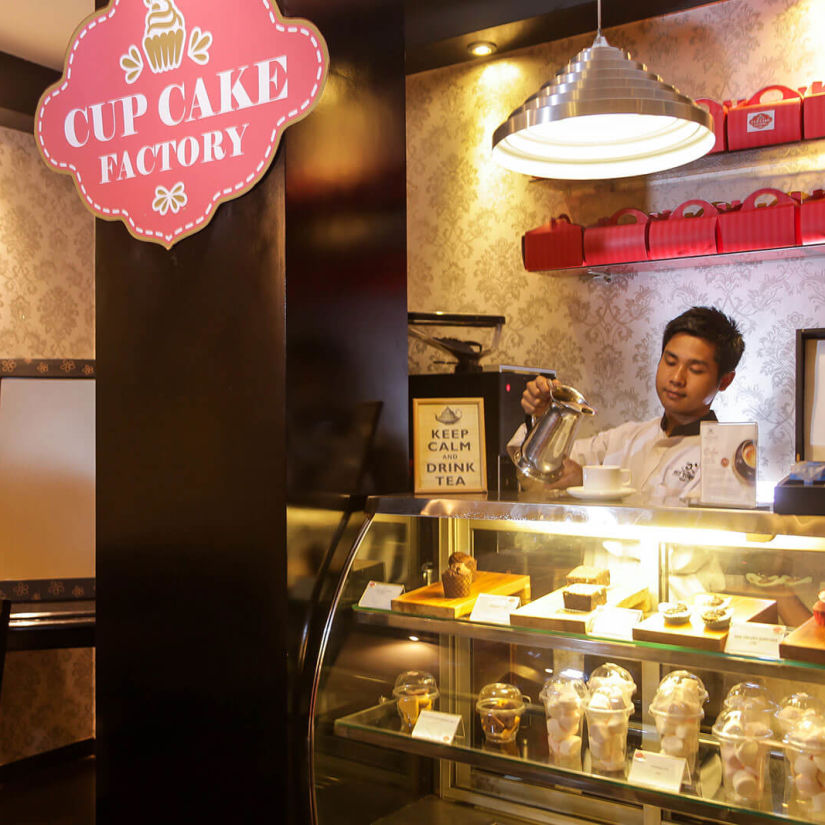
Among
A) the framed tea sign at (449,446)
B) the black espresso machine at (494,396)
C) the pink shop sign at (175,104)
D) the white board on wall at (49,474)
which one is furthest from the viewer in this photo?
the white board on wall at (49,474)

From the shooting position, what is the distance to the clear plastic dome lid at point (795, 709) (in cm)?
162

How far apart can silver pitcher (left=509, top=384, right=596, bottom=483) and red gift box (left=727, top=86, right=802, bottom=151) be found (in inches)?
50.6

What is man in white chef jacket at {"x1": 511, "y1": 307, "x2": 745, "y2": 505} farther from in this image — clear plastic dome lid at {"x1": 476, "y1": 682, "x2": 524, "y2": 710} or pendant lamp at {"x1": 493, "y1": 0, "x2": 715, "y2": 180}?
clear plastic dome lid at {"x1": 476, "y1": 682, "x2": 524, "y2": 710}

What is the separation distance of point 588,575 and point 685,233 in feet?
4.78

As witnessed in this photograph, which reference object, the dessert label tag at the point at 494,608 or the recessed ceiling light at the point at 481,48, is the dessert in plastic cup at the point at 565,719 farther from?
the recessed ceiling light at the point at 481,48

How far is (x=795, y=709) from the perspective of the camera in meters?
1.63

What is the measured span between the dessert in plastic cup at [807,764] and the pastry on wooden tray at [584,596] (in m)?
0.42

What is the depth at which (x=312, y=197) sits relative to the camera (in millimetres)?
2090

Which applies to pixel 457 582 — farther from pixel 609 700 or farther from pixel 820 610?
pixel 820 610

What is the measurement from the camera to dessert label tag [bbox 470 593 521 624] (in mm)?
1869

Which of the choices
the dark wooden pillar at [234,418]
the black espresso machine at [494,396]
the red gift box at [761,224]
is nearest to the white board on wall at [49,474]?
the dark wooden pillar at [234,418]

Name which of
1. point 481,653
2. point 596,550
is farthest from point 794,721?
point 481,653

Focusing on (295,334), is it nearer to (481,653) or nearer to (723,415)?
(481,653)

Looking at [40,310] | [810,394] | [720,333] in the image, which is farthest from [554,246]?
[40,310]
